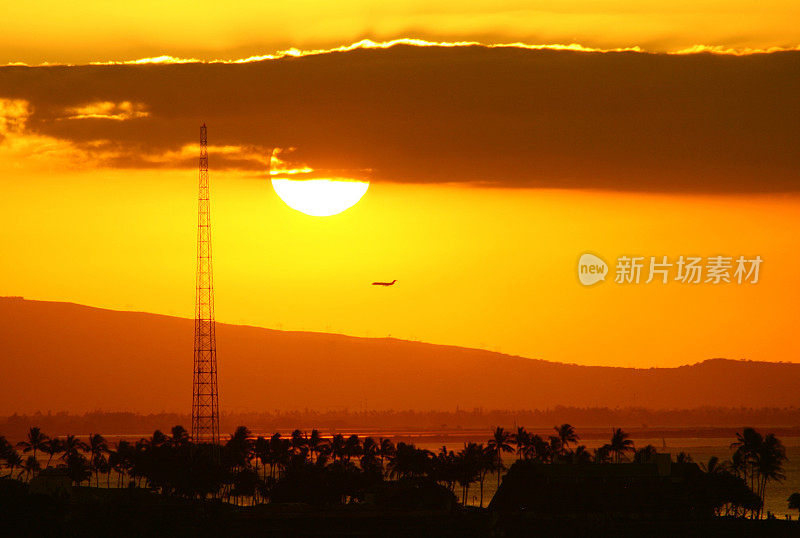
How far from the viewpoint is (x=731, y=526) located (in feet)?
481

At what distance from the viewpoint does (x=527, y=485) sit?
170m

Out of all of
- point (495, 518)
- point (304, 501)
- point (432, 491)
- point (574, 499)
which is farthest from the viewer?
point (304, 501)

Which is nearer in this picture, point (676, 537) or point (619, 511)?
point (676, 537)

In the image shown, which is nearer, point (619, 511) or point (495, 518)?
point (495, 518)

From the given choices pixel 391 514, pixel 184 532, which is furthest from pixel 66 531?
pixel 391 514

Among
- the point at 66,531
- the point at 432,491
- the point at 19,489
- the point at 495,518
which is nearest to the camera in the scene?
the point at 66,531

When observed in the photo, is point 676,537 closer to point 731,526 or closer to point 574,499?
point 731,526

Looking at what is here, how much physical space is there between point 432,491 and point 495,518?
118 ft

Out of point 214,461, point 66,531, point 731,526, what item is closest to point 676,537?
point 731,526

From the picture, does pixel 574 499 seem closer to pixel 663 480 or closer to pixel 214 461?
pixel 663 480

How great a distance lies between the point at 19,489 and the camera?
14900cm

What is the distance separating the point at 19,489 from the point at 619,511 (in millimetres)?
64435

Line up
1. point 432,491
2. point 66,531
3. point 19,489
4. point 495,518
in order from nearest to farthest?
point 66,531
point 495,518
point 19,489
point 432,491

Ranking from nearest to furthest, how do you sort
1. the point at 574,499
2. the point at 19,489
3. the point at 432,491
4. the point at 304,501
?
1. the point at 19,489
2. the point at 574,499
3. the point at 432,491
4. the point at 304,501
